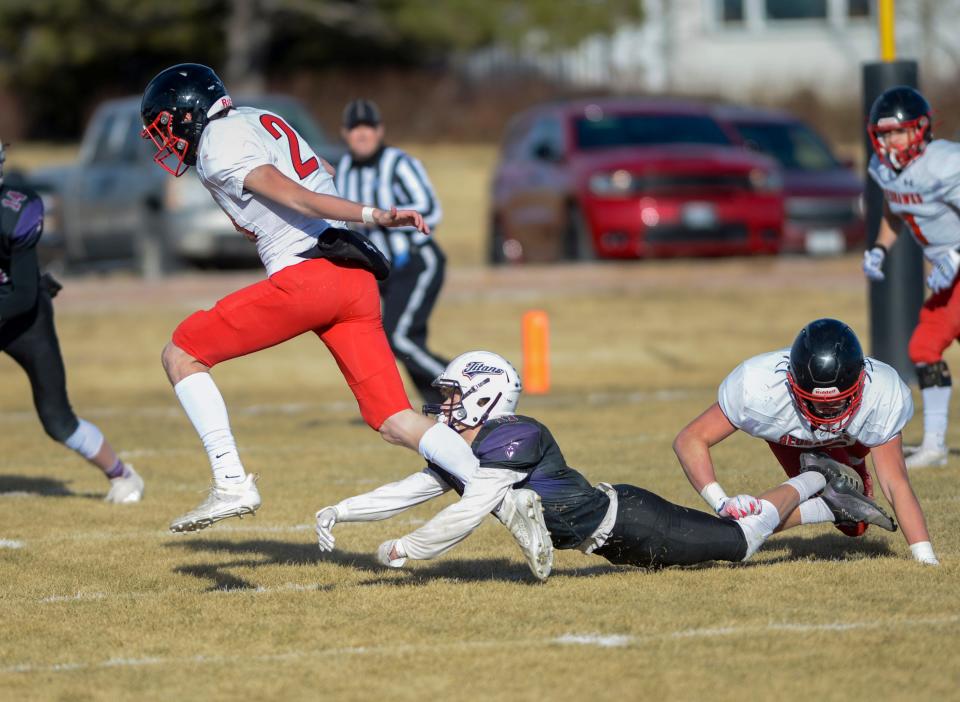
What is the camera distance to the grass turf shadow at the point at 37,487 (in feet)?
28.1

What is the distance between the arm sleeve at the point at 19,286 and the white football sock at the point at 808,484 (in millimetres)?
3549

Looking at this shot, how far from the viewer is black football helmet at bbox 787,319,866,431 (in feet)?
19.0

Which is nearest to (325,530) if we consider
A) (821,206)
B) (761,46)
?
(821,206)

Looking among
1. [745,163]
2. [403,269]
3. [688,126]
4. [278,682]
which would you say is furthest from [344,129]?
[688,126]

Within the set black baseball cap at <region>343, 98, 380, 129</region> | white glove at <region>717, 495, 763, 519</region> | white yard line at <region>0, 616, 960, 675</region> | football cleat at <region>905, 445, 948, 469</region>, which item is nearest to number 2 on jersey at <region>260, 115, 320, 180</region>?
white yard line at <region>0, 616, 960, 675</region>

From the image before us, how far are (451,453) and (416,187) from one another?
183 inches

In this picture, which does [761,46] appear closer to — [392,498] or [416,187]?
[416,187]

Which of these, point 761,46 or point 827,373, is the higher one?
point 761,46

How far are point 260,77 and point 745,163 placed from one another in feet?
69.0

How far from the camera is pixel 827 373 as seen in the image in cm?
580

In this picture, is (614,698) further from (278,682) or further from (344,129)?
(344,129)

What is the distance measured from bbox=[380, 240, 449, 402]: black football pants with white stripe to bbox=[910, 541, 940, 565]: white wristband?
14.7 feet

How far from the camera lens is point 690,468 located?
623 centimetres

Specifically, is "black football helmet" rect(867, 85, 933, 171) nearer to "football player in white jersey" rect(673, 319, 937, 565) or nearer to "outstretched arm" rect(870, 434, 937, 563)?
"football player in white jersey" rect(673, 319, 937, 565)
